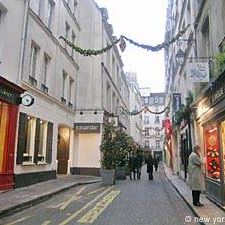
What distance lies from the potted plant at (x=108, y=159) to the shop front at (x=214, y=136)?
6.24m

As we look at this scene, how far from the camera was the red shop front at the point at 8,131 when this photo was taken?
12848 millimetres

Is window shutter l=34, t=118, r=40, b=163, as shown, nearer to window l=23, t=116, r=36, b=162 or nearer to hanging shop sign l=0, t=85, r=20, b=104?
window l=23, t=116, r=36, b=162

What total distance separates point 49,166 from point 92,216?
9.91m

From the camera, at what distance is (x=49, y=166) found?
18047 mm

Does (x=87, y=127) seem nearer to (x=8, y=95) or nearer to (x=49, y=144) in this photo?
(x=49, y=144)

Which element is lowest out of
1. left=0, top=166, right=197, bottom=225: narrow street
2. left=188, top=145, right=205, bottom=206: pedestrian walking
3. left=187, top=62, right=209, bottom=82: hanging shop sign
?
left=0, top=166, right=197, bottom=225: narrow street

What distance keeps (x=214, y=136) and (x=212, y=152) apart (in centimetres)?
78

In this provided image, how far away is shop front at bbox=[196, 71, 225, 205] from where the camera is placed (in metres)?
9.67

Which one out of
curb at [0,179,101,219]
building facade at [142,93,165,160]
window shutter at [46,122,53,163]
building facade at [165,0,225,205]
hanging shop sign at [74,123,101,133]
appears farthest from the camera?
building facade at [142,93,165,160]

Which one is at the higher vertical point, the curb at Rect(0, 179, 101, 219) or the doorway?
the doorway

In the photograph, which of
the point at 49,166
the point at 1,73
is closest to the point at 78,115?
the point at 49,166

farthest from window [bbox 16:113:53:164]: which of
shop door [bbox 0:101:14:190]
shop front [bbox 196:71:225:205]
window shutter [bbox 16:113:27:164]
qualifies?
shop front [bbox 196:71:225:205]

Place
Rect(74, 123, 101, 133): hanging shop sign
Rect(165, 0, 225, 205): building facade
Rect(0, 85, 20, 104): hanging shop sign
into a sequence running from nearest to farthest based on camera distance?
Rect(165, 0, 225, 205): building facade, Rect(0, 85, 20, 104): hanging shop sign, Rect(74, 123, 101, 133): hanging shop sign

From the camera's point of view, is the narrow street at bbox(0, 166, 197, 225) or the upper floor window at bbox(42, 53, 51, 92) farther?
the upper floor window at bbox(42, 53, 51, 92)
